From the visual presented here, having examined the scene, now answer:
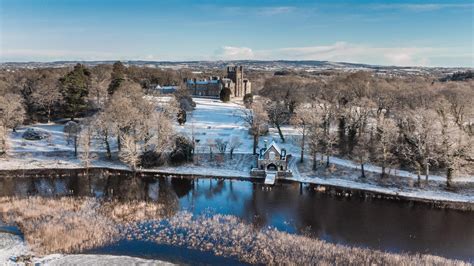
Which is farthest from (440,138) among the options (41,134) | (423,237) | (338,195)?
(41,134)

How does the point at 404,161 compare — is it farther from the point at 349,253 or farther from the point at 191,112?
the point at 191,112

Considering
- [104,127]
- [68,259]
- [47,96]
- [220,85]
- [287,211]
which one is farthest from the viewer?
[220,85]

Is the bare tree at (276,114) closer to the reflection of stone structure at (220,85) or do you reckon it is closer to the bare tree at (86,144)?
the bare tree at (86,144)

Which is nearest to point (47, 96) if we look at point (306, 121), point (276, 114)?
point (276, 114)

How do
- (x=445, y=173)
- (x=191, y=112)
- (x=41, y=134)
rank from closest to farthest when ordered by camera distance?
(x=445, y=173), (x=41, y=134), (x=191, y=112)

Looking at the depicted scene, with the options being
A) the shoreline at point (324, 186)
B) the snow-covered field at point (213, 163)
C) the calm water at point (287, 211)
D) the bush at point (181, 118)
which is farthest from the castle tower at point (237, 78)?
the calm water at point (287, 211)

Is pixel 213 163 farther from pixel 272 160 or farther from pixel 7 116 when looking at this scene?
pixel 7 116
